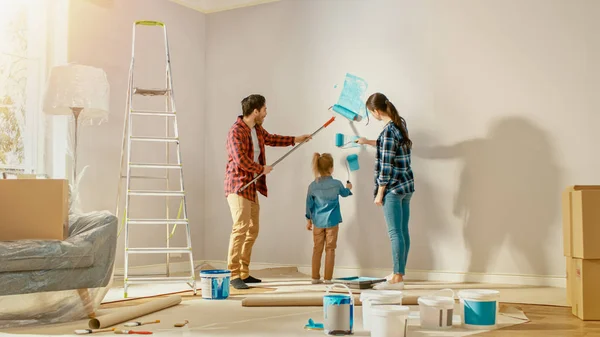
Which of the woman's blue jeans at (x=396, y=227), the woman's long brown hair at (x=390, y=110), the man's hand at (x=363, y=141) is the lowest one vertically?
the woman's blue jeans at (x=396, y=227)

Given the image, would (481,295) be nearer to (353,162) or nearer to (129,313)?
(129,313)

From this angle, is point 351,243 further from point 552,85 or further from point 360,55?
point 552,85

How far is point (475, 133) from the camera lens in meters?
5.21

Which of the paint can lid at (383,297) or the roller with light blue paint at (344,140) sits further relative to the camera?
the roller with light blue paint at (344,140)

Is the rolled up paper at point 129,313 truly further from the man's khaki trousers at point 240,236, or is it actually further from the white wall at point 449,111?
the white wall at point 449,111

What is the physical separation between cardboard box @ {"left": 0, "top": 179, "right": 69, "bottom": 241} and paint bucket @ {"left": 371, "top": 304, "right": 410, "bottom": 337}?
1700 millimetres

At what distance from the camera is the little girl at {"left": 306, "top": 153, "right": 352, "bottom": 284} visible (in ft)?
17.1

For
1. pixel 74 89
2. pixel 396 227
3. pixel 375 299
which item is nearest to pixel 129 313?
pixel 375 299

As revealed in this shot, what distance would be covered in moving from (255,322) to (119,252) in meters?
2.80

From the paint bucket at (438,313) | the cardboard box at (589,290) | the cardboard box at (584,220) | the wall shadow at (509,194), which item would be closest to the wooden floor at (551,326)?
the cardboard box at (589,290)

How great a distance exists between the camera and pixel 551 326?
3137 mm

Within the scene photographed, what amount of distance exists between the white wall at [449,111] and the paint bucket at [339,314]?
2542 millimetres

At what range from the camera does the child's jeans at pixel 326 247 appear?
5.22 m

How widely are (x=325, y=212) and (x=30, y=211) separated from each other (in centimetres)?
241
